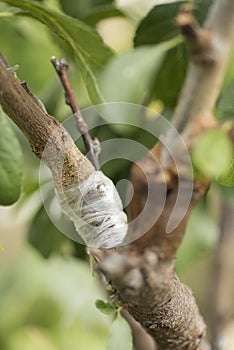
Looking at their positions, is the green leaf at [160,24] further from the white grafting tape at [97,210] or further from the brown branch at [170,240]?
the white grafting tape at [97,210]

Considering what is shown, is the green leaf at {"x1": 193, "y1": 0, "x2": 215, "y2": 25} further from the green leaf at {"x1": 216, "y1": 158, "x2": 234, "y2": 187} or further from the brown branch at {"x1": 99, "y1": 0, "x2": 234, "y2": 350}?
the green leaf at {"x1": 216, "y1": 158, "x2": 234, "y2": 187}

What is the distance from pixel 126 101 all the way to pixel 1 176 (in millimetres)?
153

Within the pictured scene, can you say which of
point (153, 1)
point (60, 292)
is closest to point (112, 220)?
point (153, 1)

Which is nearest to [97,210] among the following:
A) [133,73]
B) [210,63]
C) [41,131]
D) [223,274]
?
[41,131]

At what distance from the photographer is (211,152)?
41cm

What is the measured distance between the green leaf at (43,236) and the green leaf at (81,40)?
28cm

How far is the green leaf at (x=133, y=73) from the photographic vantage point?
70 centimetres

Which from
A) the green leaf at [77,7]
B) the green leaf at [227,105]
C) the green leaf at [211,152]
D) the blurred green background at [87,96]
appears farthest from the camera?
the green leaf at [77,7]

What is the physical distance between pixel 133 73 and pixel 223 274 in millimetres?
591

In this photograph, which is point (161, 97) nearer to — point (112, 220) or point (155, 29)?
point (155, 29)

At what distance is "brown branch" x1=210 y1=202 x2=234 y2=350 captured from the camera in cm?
121

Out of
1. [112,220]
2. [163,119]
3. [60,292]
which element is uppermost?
[112,220]

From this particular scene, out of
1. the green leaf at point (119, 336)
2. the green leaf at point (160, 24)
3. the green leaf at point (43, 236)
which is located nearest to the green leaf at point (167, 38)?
the green leaf at point (160, 24)

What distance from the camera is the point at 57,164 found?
1.62ft
